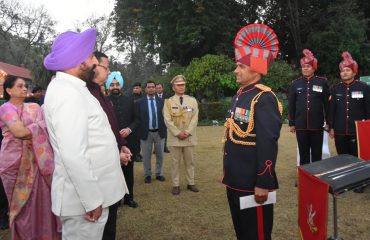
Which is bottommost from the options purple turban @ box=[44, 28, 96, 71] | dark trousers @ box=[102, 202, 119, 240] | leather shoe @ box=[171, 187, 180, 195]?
leather shoe @ box=[171, 187, 180, 195]

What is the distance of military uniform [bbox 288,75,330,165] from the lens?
223 inches

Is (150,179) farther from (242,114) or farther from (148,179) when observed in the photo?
(242,114)

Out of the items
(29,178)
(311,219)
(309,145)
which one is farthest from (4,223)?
(309,145)

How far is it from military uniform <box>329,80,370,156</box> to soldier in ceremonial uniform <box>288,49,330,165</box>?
0.58 feet

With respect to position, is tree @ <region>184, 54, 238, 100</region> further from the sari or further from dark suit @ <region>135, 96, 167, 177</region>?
the sari

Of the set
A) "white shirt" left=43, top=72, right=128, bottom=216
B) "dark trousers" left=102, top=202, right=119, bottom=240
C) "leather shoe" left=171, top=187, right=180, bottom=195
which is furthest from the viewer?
"leather shoe" left=171, top=187, right=180, bottom=195

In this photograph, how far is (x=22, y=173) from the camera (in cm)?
346

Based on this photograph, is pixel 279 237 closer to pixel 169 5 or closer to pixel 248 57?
pixel 248 57

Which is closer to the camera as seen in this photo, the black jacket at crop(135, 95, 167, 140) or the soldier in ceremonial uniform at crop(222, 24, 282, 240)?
the soldier in ceremonial uniform at crop(222, 24, 282, 240)

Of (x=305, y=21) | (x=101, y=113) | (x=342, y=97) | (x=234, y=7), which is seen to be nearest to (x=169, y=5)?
(x=234, y=7)

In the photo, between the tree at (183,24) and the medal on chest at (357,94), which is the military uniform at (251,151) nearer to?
the medal on chest at (357,94)

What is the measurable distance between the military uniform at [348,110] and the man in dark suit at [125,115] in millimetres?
3289

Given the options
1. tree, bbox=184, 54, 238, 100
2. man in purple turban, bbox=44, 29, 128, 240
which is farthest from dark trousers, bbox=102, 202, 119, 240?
tree, bbox=184, 54, 238, 100

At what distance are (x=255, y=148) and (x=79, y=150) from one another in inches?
54.3
